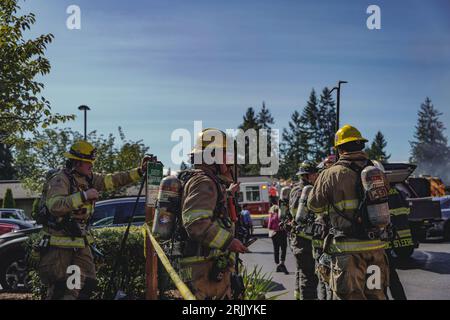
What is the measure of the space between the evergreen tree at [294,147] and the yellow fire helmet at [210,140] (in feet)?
237

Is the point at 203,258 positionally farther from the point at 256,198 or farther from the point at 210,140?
the point at 256,198

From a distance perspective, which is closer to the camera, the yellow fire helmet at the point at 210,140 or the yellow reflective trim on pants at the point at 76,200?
the yellow fire helmet at the point at 210,140

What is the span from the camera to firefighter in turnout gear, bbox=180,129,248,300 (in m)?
3.61

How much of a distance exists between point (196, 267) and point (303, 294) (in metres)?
3.47

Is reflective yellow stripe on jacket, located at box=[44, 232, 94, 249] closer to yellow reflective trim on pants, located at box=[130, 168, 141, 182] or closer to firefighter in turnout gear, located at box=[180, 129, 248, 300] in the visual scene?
yellow reflective trim on pants, located at box=[130, 168, 141, 182]

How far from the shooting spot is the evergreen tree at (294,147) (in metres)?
77.1

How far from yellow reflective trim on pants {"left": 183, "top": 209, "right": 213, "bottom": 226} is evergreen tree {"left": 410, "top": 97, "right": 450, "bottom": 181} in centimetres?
9110

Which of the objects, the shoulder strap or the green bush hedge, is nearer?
the shoulder strap

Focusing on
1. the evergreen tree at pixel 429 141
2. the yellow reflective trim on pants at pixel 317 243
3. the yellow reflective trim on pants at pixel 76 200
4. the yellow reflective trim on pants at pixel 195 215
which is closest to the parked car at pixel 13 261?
the yellow reflective trim on pants at pixel 76 200

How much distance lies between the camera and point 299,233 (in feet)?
23.3

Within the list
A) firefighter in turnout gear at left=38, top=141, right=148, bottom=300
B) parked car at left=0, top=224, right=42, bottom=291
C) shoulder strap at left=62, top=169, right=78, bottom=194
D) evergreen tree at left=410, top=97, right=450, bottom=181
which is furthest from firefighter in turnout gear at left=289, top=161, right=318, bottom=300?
evergreen tree at left=410, top=97, right=450, bottom=181

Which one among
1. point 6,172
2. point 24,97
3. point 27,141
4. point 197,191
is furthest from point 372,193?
point 6,172

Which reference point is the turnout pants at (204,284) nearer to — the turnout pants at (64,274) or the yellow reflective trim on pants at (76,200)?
the yellow reflective trim on pants at (76,200)

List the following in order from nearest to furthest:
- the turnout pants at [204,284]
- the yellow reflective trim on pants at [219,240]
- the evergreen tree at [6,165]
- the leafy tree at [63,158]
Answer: the yellow reflective trim on pants at [219,240]
the turnout pants at [204,284]
the leafy tree at [63,158]
the evergreen tree at [6,165]
